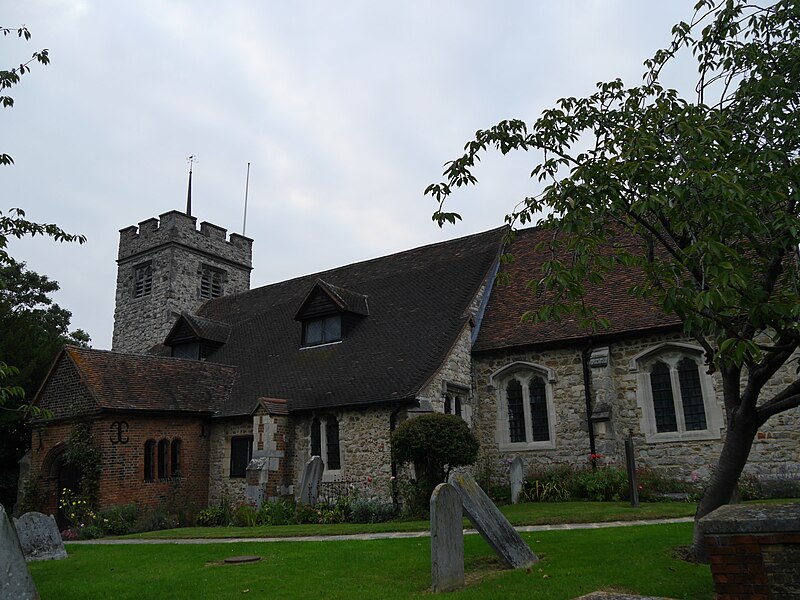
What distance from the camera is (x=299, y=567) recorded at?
9.62 m

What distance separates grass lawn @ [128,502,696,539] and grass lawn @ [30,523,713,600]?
149 cm

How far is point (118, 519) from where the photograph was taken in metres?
17.4

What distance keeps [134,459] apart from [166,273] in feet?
47.6

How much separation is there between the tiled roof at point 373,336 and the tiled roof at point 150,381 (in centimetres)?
81

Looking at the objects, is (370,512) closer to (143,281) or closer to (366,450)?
(366,450)

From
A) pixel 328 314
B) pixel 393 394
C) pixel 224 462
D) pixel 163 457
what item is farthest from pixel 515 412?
pixel 163 457

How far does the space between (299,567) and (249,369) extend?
13.9 metres

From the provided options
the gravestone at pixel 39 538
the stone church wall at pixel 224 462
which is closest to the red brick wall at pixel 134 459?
the stone church wall at pixel 224 462

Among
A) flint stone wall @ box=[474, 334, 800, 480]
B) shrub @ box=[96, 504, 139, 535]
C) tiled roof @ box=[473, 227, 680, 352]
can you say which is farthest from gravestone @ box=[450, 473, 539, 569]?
shrub @ box=[96, 504, 139, 535]

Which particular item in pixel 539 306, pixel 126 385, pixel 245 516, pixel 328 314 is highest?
pixel 328 314

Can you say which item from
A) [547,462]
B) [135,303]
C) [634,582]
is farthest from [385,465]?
[135,303]

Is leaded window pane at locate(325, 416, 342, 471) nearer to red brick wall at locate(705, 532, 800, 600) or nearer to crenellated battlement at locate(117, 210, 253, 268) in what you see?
red brick wall at locate(705, 532, 800, 600)

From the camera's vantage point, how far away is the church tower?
31469 millimetres

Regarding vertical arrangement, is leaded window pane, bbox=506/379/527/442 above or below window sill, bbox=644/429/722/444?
above
